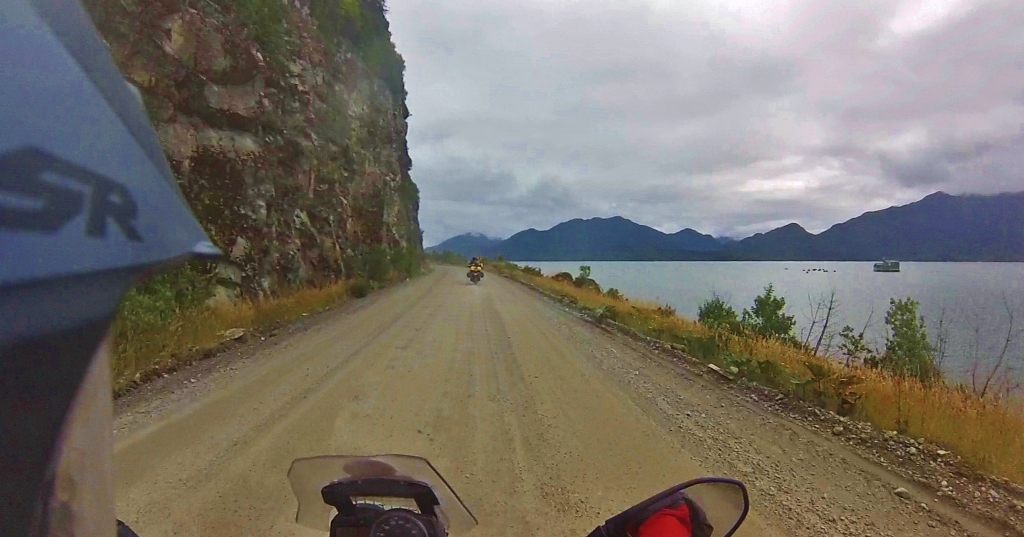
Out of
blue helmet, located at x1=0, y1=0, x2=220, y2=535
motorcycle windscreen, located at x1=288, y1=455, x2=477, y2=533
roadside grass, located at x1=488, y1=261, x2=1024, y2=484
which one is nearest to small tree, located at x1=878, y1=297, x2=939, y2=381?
roadside grass, located at x1=488, y1=261, x2=1024, y2=484

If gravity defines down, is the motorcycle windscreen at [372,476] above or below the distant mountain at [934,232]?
below

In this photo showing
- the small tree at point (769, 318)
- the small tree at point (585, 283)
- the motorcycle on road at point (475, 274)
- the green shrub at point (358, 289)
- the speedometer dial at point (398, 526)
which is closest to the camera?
the speedometer dial at point (398, 526)

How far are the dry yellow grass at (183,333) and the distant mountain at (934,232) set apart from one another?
12270 cm

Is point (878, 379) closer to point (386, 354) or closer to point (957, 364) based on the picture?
point (957, 364)

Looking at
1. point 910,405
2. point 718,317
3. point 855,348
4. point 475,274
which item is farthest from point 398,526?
point 475,274

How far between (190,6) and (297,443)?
1321 centimetres

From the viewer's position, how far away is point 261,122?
630 inches

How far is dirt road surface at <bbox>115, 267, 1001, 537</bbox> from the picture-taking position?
12.5 feet

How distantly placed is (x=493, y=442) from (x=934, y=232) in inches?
7420

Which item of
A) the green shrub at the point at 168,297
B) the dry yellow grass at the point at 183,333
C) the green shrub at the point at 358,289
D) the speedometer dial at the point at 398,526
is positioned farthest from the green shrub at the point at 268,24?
the speedometer dial at the point at 398,526

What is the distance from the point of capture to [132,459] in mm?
4383

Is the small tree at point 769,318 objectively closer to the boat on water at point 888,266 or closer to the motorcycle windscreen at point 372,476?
the motorcycle windscreen at point 372,476

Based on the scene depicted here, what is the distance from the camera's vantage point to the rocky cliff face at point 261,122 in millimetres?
12594

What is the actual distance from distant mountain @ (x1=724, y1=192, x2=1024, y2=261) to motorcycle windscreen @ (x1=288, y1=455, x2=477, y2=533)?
414ft
